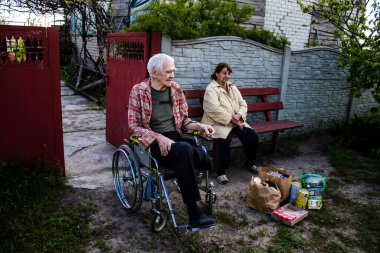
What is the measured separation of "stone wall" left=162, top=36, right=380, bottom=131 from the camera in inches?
189

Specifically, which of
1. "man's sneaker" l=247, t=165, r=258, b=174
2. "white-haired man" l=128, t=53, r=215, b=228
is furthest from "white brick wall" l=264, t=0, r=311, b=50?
"white-haired man" l=128, t=53, r=215, b=228

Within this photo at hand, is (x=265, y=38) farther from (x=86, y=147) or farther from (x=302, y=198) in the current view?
(x=86, y=147)

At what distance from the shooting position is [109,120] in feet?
18.0

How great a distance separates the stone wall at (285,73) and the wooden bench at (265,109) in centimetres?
16

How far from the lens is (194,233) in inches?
125

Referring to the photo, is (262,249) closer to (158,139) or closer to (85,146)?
(158,139)

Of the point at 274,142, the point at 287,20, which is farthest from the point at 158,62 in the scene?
the point at 287,20

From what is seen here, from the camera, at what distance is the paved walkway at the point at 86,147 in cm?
427

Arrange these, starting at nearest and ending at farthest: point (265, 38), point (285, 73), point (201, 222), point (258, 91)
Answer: point (201, 222) < point (258, 91) < point (265, 38) < point (285, 73)

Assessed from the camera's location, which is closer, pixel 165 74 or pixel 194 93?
pixel 165 74

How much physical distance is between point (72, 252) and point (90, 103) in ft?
20.6

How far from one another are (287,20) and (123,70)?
5125mm

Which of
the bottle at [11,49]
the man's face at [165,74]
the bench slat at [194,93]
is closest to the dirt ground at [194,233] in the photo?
the bench slat at [194,93]

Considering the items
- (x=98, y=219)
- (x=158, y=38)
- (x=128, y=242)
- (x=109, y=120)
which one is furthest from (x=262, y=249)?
(x=109, y=120)
